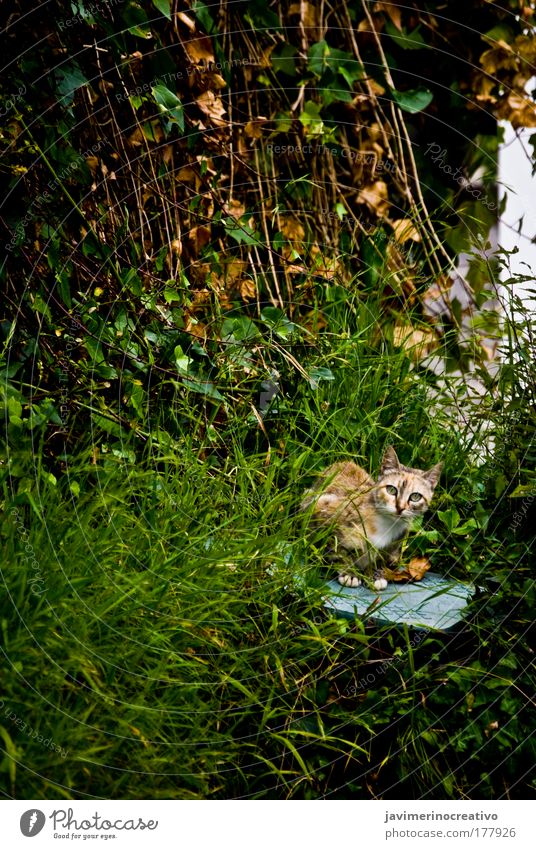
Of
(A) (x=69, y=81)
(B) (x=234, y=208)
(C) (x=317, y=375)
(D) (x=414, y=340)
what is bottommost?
(D) (x=414, y=340)

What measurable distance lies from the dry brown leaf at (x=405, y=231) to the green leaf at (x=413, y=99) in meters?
0.55

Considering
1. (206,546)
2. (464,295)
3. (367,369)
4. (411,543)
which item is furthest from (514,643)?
(464,295)

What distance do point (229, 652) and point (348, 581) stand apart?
525 millimetres

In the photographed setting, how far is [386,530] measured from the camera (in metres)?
3.04

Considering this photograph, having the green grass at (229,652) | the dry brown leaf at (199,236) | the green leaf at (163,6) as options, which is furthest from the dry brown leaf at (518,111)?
the green grass at (229,652)

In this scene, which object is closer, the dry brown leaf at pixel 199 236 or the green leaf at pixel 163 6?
the green leaf at pixel 163 6

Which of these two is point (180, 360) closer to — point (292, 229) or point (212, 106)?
point (292, 229)

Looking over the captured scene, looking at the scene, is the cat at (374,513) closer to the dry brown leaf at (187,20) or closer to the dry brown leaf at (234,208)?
the dry brown leaf at (234,208)

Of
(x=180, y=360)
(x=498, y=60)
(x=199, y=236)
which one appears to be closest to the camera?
(x=180, y=360)

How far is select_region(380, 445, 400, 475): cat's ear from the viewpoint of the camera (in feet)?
10.0

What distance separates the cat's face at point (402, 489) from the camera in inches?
118
